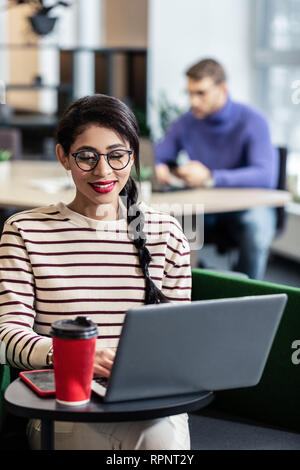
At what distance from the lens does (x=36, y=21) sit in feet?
14.4

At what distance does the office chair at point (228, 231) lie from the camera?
3854 mm

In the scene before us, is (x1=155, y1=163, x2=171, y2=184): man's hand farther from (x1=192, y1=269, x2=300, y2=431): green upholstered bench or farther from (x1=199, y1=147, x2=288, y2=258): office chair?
(x1=192, y1=269, x2=300, y2=431): green upholstered bench

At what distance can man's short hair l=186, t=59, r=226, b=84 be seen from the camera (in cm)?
371

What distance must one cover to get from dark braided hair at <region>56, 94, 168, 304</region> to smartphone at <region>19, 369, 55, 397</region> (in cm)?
37

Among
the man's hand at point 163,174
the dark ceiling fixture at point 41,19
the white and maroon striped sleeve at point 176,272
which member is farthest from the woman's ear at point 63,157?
the dark ceiling fixture at point 41,19

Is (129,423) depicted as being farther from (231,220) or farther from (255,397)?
(231,220)

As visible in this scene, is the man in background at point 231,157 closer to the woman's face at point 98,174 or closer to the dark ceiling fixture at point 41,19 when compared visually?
the dark ceiling fixture at point 41,19

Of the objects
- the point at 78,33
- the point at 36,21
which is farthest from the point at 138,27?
the point at 78,33

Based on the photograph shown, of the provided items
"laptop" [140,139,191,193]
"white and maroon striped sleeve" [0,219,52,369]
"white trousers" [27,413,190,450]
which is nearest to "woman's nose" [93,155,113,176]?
"white and maroon striped sleeve" [0,219,52,369]

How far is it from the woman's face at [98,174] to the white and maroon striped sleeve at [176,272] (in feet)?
0.55

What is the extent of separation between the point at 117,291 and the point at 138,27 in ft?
15.3

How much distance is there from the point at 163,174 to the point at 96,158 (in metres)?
2.00

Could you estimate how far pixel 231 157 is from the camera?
3787 millimetres

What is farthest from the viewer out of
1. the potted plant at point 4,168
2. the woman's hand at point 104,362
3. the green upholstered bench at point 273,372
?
the potted plant at point 4,168
